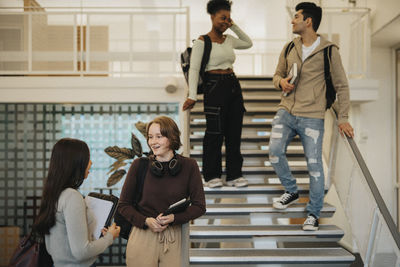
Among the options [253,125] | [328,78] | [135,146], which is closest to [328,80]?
[328,78]

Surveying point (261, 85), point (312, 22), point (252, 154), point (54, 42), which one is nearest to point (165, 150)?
point (312, 22)

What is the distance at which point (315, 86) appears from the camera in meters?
3.13

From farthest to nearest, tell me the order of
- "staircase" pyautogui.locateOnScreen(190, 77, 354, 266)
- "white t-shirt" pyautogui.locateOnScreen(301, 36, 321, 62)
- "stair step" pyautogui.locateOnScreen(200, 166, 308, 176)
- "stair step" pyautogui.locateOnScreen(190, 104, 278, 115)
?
"stair step" pyautogui.locateOnScreen(190, 104, 278, 115) → "stair step" pyautogui.locateOnScreen(200, 166, 308, 176) → "white t-shirt" pyautogui.locateOnScreen(301, 36, 321, 62) → "staircase" pyautogui.locateOnScreen(190, 77, 354, 266)

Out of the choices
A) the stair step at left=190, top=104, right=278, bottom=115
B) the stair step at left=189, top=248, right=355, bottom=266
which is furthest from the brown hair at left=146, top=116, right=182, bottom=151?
the stair step at left=190, top=104, right=278, bottom=115

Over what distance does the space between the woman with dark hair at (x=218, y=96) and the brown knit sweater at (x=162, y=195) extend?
1448 millimetres

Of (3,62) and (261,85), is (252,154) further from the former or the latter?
(3,62)

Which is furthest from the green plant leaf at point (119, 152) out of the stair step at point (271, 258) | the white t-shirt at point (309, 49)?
the white t-shirt at point (309, 49)

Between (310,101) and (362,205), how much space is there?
937mm

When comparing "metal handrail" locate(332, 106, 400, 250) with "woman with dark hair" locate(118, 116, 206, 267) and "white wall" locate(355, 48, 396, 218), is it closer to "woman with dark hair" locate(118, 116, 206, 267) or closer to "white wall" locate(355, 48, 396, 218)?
"woman with dark hair" locate(118, 116, 206, 267)

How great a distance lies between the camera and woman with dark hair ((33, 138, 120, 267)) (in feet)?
5.66

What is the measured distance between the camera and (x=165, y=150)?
2.03m

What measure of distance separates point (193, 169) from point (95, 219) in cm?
55

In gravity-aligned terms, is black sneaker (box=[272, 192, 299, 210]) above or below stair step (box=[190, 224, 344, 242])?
above

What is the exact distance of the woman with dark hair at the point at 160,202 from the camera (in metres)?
1.98
